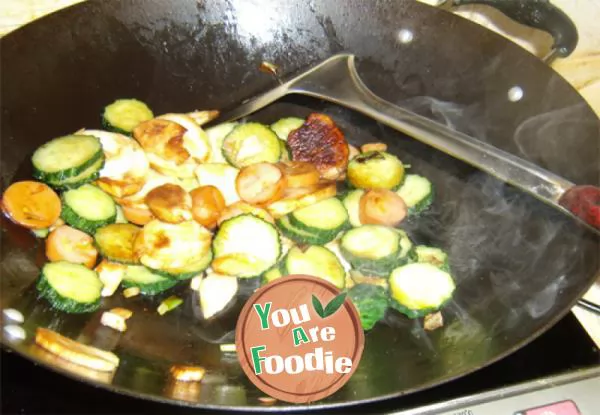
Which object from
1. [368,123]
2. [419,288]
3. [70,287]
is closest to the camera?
[70,287]

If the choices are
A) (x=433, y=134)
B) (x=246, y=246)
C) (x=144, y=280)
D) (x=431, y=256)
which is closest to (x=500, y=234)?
(x=431, y=256)

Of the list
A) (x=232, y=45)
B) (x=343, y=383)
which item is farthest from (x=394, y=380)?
(x=232, y=45)

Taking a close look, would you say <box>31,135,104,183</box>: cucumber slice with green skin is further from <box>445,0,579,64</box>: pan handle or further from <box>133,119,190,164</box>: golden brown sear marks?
<box>445,0,579,64</box>: pan handle

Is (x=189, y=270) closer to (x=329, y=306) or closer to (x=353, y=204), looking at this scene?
(x=329, y=306)

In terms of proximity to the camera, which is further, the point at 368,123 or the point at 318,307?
the point at 368,123

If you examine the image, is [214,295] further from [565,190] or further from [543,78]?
[543,78]

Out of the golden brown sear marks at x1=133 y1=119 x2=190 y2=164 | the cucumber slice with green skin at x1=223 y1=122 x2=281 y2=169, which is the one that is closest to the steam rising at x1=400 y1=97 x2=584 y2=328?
the cucumber slice with green skin at x1=223 y1=122 x2=281 y2=169
